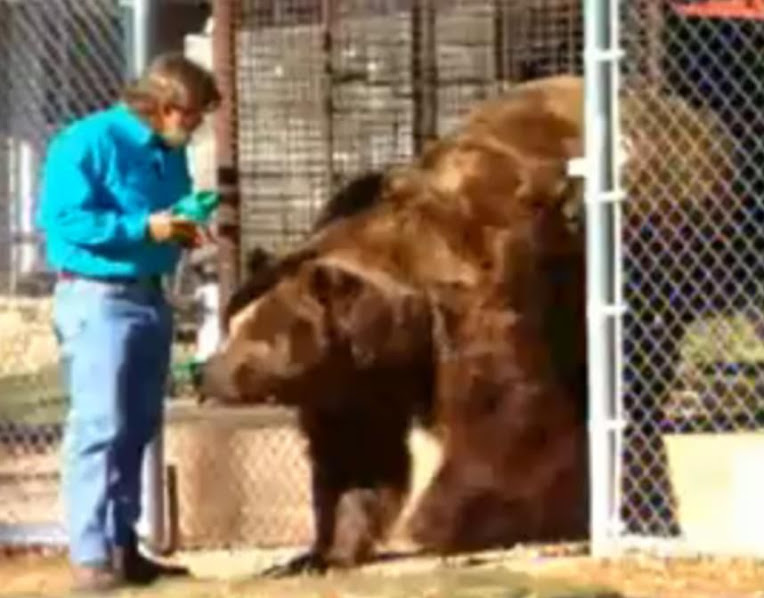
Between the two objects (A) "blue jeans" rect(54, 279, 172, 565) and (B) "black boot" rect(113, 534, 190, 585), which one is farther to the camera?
(B) "black boot" rect(113, 534, 190, 585)

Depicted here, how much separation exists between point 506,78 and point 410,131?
0.56 metres

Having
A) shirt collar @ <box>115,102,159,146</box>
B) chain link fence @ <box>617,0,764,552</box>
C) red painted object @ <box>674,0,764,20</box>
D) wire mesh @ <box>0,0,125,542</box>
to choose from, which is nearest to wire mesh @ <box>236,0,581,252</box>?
wire mesh @ <box>0,0,125,542</box>

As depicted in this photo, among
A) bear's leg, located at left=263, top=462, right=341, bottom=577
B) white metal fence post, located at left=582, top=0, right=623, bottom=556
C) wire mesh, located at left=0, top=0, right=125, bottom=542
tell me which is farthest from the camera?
wire mesh, located at left=0, top=0, right=125, bottom=542

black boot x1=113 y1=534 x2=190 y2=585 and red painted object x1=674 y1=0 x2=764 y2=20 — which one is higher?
red painted object x1=674 y1=0 x2=764 y2=20

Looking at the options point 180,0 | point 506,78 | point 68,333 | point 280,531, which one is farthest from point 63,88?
point 68,333

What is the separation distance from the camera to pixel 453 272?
995 centimetres

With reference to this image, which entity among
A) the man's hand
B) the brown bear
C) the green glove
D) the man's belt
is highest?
the green glove

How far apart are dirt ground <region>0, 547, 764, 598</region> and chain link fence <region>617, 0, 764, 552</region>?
9.6 inches

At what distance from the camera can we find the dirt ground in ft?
28.0

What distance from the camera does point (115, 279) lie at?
872cm

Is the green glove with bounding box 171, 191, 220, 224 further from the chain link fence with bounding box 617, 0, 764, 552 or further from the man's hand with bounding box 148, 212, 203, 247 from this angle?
the chain link fence with bounding box 617, 0, 764, 552

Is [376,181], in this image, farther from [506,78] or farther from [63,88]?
[63,88]

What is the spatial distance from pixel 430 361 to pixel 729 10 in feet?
6.27

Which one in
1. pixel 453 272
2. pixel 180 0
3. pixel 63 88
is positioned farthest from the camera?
pixel 180 0
